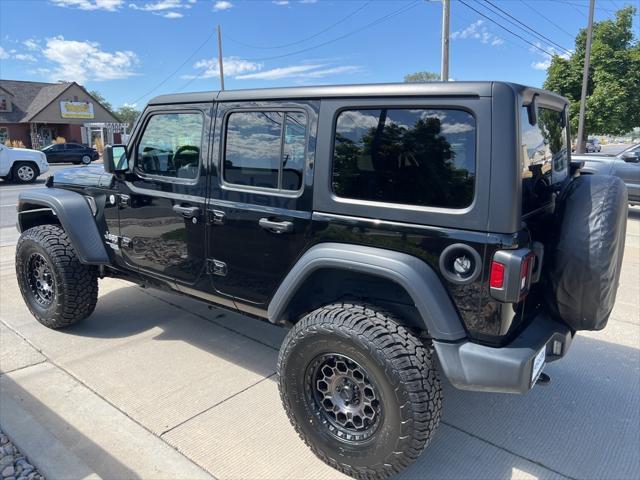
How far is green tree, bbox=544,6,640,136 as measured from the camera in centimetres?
1839

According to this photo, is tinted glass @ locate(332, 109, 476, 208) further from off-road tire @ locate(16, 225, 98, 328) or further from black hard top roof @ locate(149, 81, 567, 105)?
off-road tire @ locate(16, 225, 98, 328)

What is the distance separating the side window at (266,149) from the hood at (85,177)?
50.4 inches

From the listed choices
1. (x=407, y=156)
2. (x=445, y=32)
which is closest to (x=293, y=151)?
(x=407, y=156)

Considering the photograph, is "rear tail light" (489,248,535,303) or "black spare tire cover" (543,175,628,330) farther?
"black spare tire cover" (543,175,628,330)

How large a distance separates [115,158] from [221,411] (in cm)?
193

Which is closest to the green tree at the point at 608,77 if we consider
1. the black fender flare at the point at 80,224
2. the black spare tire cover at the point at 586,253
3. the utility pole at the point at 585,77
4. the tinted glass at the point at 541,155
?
the utility pole at the point at 585,77

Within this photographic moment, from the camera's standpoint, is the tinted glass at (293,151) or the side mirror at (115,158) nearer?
the tinted glass at (293,151)

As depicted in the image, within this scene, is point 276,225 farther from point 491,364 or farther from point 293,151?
point 491,364

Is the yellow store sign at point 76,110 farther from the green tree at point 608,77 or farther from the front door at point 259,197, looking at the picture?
the front door at point 259,197

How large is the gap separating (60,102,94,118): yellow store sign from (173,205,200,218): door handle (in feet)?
148

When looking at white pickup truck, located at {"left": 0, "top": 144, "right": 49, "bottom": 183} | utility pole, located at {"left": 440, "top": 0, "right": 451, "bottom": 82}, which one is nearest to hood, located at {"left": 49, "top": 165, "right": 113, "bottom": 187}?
utility pole, located at {"left": 440, "top": 0, "right": 451, "bottom": 82}

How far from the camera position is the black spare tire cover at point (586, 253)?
7.10ft

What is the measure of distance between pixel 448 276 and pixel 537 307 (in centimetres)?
77

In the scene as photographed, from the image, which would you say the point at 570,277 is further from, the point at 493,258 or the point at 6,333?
the point at 6,333
